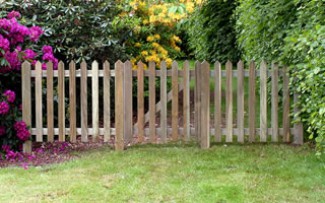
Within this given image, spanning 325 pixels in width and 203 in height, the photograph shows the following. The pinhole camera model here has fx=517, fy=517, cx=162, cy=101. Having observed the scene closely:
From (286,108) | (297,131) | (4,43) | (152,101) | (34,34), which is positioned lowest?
(297,131)

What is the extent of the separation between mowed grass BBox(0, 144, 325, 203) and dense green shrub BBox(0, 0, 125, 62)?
223cm

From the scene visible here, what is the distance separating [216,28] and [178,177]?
26.9ft

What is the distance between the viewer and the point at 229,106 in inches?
283

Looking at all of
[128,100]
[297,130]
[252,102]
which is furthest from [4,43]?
[297,130]

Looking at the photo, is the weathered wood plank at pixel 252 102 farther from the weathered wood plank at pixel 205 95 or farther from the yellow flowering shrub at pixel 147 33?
the yellow flowering shrub at pixel 147 33

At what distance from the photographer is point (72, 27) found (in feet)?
28.6

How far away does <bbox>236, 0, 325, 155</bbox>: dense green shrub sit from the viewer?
5523mm

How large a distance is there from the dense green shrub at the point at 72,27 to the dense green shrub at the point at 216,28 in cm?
456

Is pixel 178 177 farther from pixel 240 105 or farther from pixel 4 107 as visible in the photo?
pixel 4 107

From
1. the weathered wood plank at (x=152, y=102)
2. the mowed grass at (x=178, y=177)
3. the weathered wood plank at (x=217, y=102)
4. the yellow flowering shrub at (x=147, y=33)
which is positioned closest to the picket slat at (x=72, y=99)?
the mowed grass at (x=178, y=177)

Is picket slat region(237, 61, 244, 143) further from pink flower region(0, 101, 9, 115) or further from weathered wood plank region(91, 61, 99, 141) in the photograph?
pink flower region(0, 101, 9, 115)

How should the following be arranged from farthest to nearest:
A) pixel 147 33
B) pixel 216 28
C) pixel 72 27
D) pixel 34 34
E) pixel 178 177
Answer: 1. pixel 216 28
2. pixel 147 33
3. pixel 72 27
4. pixel 34 34
5. pixel 178 177

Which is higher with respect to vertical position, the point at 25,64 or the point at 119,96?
the point at 25,64

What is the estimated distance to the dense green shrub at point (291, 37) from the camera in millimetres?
5523
